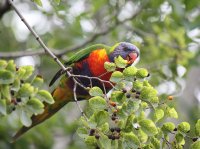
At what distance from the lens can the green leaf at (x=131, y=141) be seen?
1.80 meters

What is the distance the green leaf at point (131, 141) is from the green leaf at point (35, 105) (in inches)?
13.8

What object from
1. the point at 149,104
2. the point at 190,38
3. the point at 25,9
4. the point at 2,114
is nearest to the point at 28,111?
the point at 2,114

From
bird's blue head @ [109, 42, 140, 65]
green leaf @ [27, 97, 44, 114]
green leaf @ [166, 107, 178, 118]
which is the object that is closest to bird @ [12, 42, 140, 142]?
bird's blue head @ [109, 42, 140, 65]

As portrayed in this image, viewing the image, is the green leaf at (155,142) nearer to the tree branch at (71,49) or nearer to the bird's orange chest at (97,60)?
the bird's orange chest at (97,60)

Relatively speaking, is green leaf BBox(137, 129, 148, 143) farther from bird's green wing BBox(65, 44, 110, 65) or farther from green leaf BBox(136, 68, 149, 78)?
bird's green wing BBox(65, 44, 110, 65)

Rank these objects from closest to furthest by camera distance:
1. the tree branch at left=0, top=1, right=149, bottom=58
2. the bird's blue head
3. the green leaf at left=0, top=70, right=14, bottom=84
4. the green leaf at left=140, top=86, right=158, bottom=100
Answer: the green leaf at left=0, top=70, right=14, bottom=84, the green leaf at left=140, top=86, right=158, bottom=100, the bird's blue head, the tree branch at left=0, top=1, right=149, bottom=58

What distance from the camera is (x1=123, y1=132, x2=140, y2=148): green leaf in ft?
5.90

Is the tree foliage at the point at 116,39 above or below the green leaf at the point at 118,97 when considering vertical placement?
below

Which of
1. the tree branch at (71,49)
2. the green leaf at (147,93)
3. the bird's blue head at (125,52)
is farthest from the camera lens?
the tree branch at (71,49)

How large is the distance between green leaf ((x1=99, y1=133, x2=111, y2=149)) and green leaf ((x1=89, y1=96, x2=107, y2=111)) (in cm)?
11

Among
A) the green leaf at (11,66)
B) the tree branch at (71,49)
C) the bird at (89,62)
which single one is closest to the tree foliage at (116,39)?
the tree branch at (71,49)

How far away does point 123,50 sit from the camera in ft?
9.16

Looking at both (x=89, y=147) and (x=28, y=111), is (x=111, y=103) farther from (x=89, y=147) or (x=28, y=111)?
(x=28, y=111)

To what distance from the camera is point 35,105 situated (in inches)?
70.4
